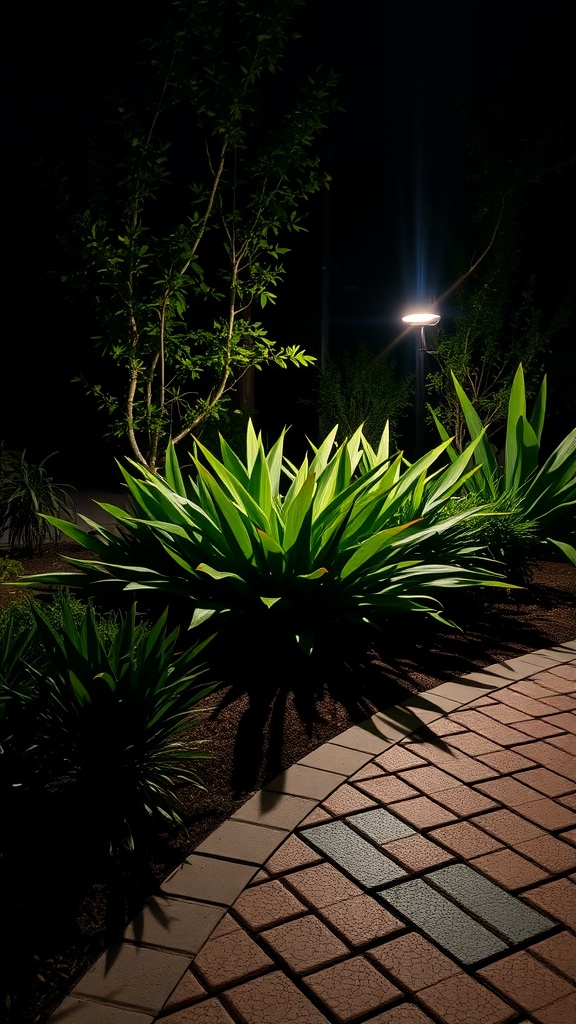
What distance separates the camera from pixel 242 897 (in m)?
2.06

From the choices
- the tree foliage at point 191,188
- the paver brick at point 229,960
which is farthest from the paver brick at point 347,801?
the tree foliage at point 191,188

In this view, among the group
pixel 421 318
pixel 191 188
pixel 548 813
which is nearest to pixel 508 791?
pixel 548 813

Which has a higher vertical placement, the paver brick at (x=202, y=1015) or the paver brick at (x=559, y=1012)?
the paver brick at (x=202, y=1015)

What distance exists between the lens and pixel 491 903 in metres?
2.05

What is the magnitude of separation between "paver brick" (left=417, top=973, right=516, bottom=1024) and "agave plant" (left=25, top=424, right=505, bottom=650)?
1.61 m

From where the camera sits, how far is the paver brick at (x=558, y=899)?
2023 mm

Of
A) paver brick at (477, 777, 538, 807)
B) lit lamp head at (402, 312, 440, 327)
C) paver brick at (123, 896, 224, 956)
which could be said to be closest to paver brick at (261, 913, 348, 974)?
paver brick at (123, 896, 224, 956)

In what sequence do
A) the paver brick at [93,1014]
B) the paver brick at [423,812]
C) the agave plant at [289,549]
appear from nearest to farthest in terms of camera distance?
1. the paver brick at [93,1014]
2. the paver brick at [423,812]
3. the agave plant at [289,549]

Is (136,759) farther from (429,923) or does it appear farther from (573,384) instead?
(573,384)

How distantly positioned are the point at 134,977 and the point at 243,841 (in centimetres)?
58

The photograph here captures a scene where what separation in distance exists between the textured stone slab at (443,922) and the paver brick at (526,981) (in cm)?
4

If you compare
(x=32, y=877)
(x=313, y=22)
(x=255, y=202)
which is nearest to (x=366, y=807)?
(x=32, y=877)

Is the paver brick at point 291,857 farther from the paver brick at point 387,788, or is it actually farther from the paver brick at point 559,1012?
the paver brick at point 559,1012

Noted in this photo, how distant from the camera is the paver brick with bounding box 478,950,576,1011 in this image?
174 centimetres
